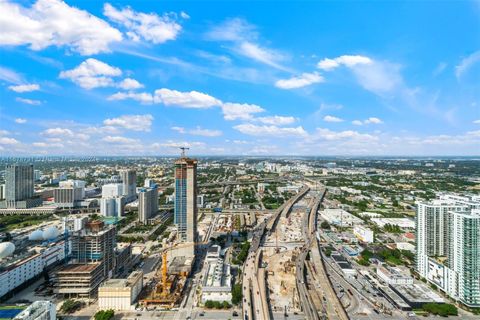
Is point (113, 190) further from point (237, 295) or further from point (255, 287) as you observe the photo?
point (237, 295)

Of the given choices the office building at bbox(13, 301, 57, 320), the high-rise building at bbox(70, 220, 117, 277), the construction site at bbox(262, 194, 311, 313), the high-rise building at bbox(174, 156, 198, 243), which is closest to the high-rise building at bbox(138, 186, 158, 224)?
the high-rise building at bbox(174, 156, 198, 243)

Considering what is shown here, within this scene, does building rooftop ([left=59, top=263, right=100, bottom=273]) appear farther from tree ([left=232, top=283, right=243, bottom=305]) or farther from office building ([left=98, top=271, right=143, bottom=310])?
tree ([left=232, top=283, right=243, bottom=305])

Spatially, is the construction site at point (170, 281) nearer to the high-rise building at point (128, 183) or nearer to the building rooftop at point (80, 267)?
the building rooftop at point (80, 267)

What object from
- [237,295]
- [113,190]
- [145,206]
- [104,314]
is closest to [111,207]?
[145,206]

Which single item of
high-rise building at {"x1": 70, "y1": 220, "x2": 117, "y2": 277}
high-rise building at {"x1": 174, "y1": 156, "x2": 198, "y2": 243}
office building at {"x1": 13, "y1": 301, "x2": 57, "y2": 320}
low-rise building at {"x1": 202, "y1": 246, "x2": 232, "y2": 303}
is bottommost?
low-rise building at {"x1": 202, "y1": 246, "x2": 232, "y2": 303}

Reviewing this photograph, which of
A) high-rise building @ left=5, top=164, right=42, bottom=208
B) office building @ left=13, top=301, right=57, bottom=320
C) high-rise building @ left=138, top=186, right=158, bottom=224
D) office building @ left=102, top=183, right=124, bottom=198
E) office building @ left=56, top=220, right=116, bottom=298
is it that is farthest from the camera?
office building @ left=102, top=183, right=124, bottom=198

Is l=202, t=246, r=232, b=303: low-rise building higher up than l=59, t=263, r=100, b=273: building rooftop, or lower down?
lower down

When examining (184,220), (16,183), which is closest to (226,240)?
(184,220)

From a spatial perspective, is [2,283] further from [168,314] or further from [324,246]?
[324,246]
